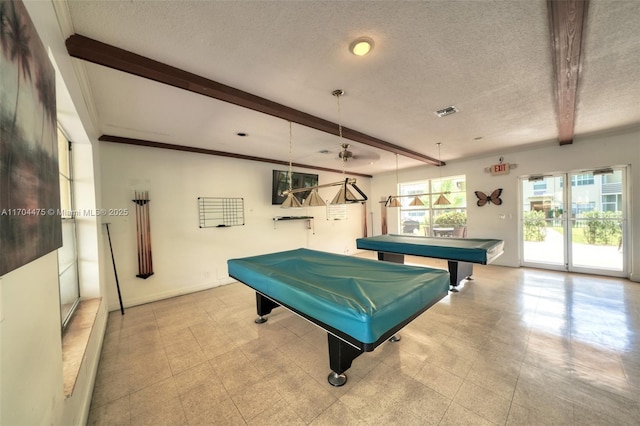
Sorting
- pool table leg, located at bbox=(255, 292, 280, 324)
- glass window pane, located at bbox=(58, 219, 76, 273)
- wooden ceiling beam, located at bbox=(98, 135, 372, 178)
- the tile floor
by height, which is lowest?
the tile floor

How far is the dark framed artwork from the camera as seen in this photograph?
2.52 ft

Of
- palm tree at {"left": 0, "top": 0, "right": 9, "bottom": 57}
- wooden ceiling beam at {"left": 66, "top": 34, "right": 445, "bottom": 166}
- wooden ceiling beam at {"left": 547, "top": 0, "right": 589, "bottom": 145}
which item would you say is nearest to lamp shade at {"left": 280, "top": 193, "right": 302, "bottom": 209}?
wooden ceiling beam at {"left": 66, "top": 34, "right": 445, "bottom": 166}

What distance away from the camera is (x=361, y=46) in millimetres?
1879

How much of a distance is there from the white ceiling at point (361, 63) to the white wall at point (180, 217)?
0.67 meters

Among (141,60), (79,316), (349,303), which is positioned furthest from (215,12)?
(79,316)

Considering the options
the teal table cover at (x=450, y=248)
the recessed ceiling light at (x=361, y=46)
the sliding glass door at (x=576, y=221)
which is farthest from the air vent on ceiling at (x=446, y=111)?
the sliding glass door at (x=576, y=221)

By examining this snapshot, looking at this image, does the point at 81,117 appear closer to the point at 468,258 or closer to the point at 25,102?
the point at 25,102

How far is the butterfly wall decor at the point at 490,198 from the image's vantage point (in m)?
5.70

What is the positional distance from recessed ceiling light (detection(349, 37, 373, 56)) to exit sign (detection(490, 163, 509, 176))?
17.6ft

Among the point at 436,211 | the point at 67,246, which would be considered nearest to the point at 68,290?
the point at 67,246

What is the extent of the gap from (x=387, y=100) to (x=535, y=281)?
4486mm

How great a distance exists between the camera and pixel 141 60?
197 cm

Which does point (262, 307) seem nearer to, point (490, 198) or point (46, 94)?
point (46, 94)

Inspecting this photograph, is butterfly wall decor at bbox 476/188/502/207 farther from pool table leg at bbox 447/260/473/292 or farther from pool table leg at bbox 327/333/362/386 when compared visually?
pool table leg at bbox 327/333/362/386
